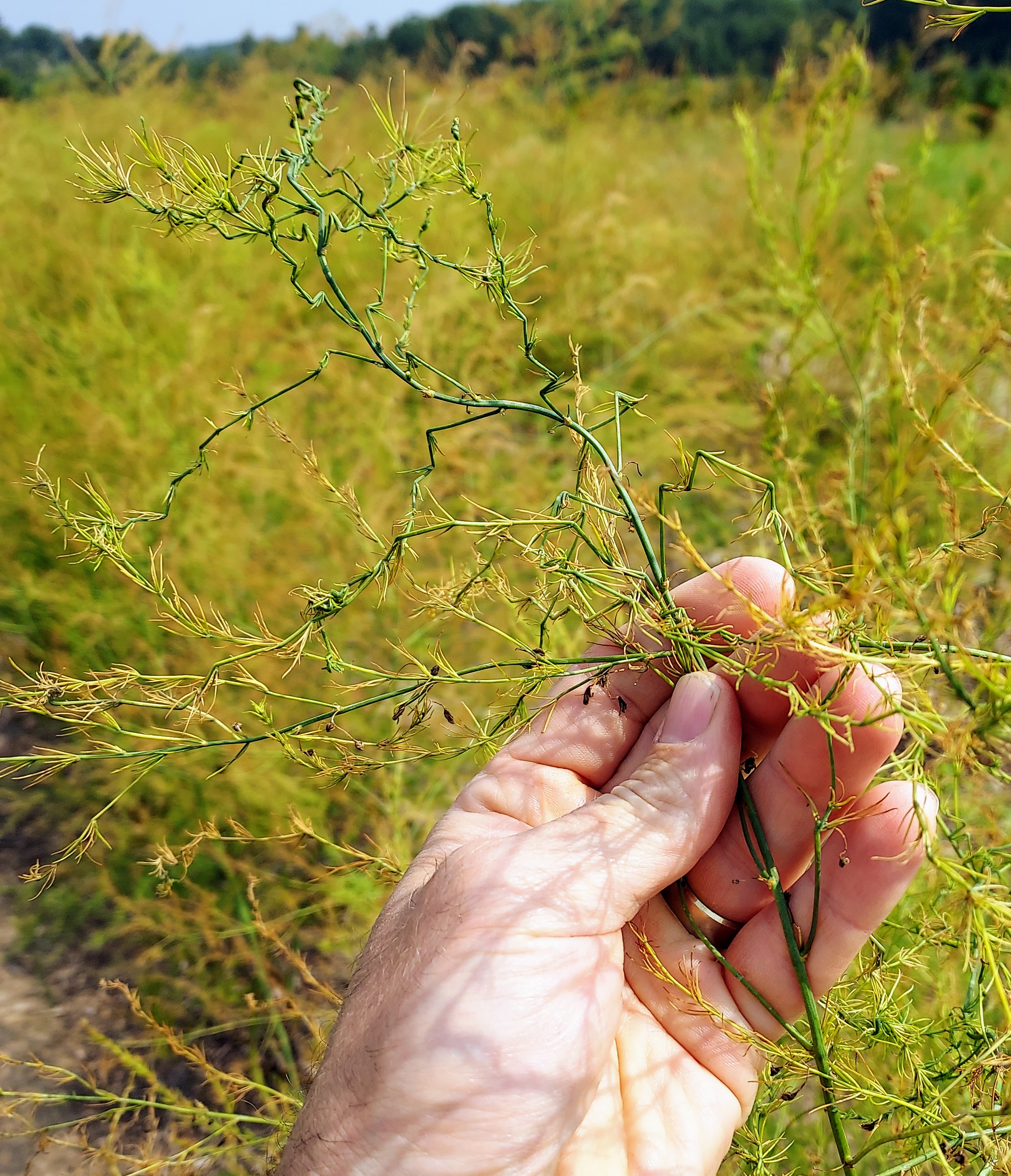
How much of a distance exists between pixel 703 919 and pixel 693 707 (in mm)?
389

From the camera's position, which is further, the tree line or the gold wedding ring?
the tree line

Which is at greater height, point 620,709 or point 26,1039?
point 620,709

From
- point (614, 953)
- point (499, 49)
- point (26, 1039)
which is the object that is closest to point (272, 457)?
Answer: point (26, 1039)

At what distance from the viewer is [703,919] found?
1.28 meters

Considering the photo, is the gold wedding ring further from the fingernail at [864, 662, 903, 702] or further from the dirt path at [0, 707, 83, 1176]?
the dirt path at [0, 707, 83, 1176]

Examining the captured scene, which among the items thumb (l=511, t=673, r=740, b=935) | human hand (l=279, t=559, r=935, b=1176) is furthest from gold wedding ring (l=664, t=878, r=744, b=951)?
thumb (l=511, t=673, r=740, b=935)

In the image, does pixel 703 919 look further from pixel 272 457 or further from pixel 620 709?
pixel 272 457

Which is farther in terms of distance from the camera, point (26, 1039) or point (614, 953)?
point (26, 1039)

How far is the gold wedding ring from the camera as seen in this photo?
124 cm

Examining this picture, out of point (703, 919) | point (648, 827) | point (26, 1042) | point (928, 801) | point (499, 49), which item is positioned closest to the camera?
point (928, 801)

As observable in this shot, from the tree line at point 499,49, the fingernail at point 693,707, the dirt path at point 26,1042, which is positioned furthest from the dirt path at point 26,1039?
the tree line at point 499,49

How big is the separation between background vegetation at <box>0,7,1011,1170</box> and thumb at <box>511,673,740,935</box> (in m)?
0.25

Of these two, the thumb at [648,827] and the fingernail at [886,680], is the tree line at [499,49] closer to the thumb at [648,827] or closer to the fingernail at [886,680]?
the fingernail at [886,680]

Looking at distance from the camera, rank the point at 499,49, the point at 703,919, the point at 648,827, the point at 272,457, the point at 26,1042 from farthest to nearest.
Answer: the point at 499,49 < the point at 272,457 < the point at 26,1042 < the point at 703,919 < the point at 648,827
